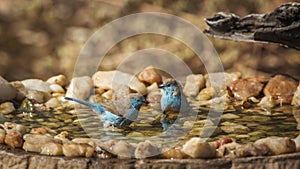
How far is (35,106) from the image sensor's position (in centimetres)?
341

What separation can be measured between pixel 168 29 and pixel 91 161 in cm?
331

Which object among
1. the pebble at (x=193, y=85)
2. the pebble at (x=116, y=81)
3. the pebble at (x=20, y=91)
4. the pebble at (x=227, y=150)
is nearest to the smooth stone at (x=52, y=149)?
the pebble at (x=227, y=150)

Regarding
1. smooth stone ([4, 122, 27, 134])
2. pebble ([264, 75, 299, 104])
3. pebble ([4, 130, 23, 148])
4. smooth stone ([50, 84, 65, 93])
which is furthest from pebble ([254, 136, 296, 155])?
smooth stone ([50, 84, 65, 93])

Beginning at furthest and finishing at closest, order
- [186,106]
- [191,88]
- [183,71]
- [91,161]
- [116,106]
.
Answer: [183,71] < [191,88] < [186,106] < [116,106] < [91,161]

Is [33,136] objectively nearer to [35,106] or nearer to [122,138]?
[122,138]

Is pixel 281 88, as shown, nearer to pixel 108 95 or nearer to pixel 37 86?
pixel 108 95

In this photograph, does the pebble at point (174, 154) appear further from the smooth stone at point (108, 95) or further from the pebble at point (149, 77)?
the pebble at point (149, 77)

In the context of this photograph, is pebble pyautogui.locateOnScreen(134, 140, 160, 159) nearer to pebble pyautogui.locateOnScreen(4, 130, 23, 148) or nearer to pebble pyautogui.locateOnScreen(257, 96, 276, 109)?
pebble pyautogui.locateOnScreen(4, 130, 23, 148)

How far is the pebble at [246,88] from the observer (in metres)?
3.54

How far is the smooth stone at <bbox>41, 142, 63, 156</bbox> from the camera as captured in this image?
237 cm

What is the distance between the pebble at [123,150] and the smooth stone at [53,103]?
1116 mm

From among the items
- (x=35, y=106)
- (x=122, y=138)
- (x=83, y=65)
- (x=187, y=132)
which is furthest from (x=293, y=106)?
(x=83, y=65)

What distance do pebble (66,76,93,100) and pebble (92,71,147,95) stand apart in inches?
3.7

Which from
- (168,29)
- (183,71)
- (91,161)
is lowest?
(91,161)
